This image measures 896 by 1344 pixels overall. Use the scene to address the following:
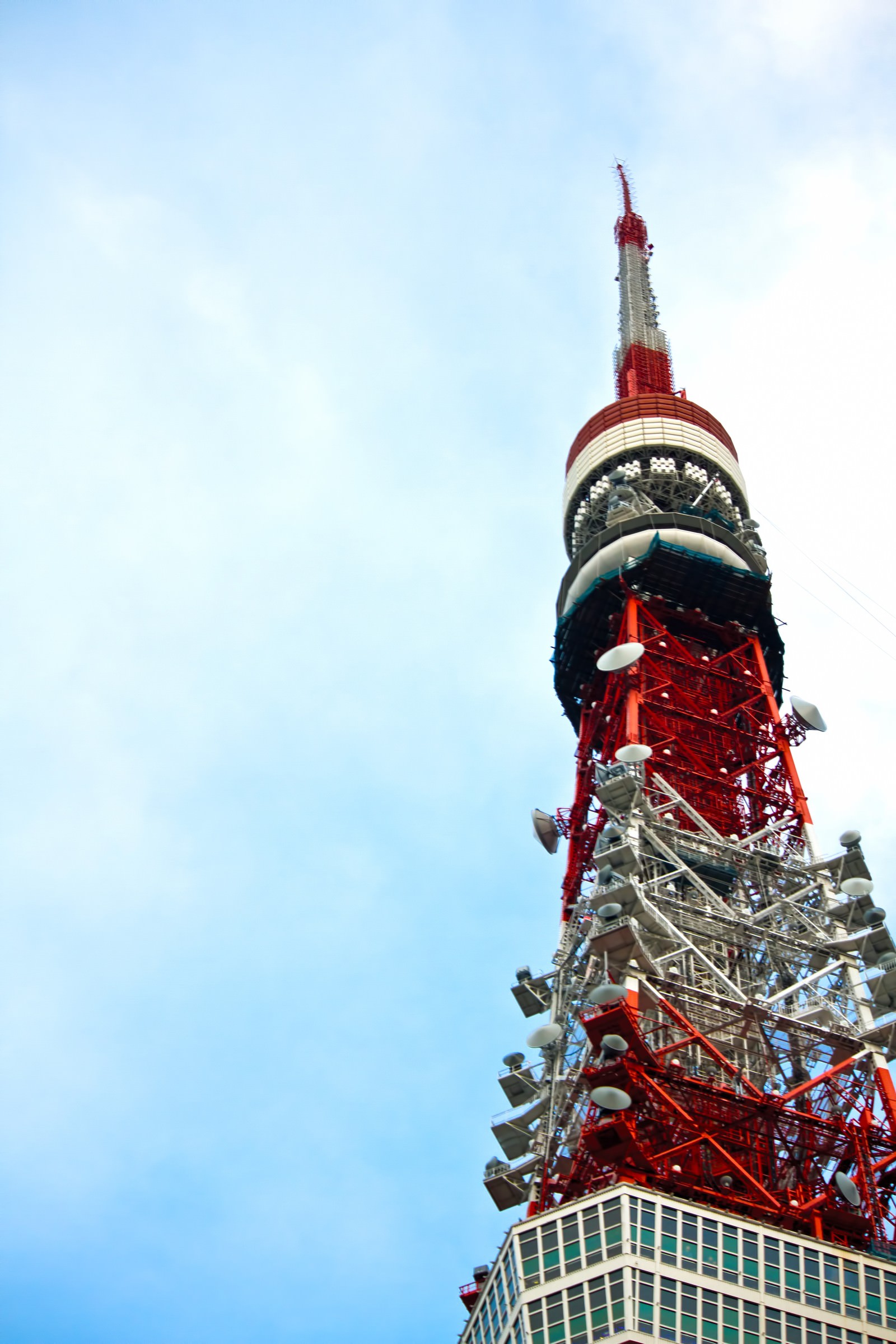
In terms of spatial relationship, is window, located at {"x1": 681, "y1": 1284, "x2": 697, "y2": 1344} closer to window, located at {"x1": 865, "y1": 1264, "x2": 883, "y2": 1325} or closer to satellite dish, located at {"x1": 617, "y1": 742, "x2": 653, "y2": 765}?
window, located at {"x1": 865, "y1": 1264, "x2": 883, "y2": 1325}

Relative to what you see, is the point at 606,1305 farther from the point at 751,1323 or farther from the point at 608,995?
the point at 608,995

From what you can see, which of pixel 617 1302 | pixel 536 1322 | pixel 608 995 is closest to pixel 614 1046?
pixel 608 995

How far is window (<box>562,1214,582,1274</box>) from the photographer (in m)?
43.7

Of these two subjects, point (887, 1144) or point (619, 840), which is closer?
point (887, 1144)

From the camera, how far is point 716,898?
6325 cm

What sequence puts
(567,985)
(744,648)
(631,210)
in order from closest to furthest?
(567,985) → (744,648) → (631,210)

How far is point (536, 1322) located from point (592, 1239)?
270cm

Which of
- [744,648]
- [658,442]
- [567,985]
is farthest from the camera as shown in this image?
[658,442]

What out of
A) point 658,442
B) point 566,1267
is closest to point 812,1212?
point 566,1267

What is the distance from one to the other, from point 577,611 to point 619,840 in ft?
78.5

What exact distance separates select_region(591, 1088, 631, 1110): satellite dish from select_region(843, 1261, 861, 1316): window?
316 inches

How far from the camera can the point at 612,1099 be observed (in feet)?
159

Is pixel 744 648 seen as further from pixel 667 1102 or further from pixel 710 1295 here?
pixel 710 1295

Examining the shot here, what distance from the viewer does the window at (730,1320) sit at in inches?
1644
